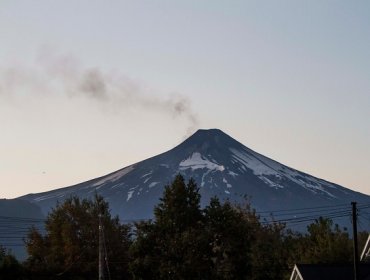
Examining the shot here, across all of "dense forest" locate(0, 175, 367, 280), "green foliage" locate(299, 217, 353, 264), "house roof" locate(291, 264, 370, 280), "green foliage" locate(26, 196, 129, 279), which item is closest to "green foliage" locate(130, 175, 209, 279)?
"dense forest" locate(0, 175, 367, 280)

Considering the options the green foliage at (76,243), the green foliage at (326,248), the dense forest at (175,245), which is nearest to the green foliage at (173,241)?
the dense forest at (175,245)

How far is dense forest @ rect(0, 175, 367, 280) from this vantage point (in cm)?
7769

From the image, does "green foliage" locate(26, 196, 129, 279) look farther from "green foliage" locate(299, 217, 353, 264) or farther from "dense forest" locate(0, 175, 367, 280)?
"green foliage" locate(299, 217, 353, 264)

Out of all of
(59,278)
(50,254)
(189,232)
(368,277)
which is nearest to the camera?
(368,277)

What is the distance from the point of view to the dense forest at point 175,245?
7769 centimetres

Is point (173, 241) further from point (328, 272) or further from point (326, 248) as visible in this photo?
point (326, 248)

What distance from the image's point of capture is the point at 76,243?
102938 mm

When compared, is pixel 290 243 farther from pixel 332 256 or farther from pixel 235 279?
pixel 235 279

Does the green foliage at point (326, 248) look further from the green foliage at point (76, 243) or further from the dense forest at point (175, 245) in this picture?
the green foliage at point (76, 243)

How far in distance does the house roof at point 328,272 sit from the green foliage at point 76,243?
1365 inches

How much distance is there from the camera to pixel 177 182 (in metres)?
80.4

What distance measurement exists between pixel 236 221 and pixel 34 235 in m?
36.1

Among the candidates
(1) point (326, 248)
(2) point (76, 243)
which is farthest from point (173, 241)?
(1) point (326, 248)

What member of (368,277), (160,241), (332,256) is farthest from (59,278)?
(368,277)
